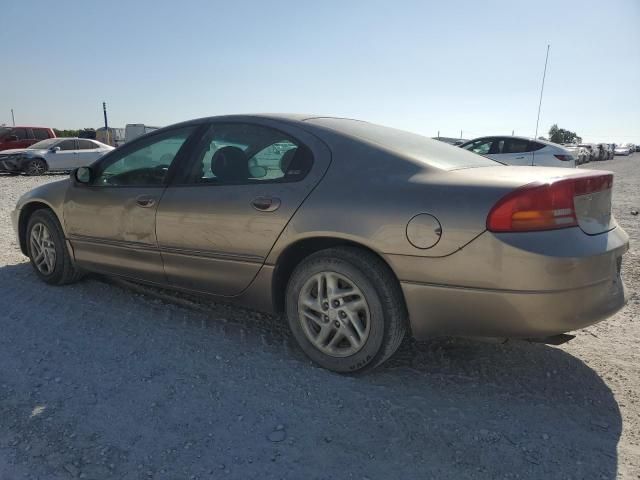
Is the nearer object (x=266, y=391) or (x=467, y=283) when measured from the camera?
A: (x=467, y=283)

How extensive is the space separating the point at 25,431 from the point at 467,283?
215 cm

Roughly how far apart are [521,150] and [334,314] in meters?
11.4

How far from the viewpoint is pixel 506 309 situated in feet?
7.91

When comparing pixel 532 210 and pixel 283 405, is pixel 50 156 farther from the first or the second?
pixel 532 210

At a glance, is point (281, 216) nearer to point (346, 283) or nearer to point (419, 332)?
point (346, 283)

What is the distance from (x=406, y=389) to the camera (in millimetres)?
2729

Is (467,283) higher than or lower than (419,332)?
higher

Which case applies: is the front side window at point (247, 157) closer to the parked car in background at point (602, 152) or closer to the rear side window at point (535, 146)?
the rear side window at point (535, 146)

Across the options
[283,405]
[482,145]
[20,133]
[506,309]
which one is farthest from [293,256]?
[20,133]

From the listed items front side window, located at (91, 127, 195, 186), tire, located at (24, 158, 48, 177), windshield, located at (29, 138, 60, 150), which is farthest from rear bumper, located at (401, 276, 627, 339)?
windshield, located at (29, 138, 60, 150)

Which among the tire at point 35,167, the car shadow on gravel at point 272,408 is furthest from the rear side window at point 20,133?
the car shadow on gravel at point 272,408

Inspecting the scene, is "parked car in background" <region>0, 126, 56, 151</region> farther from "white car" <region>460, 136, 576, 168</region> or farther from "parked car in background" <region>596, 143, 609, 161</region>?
"parked car in background" <region>596, 143, 609, 161</region>

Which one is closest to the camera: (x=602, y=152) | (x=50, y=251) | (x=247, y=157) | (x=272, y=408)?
(x=272, y=408)

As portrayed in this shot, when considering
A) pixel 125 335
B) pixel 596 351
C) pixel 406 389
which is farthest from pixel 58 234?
pixel 596 351
